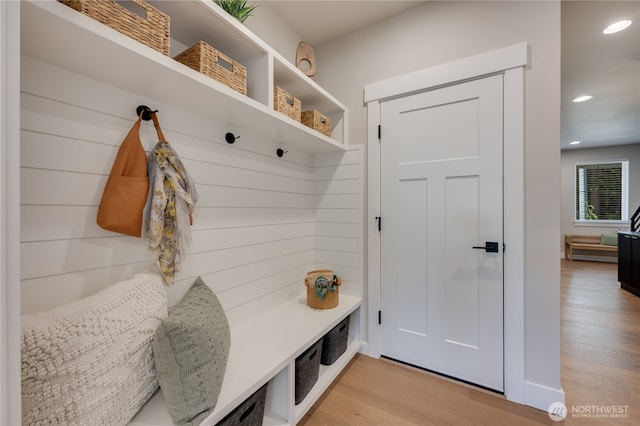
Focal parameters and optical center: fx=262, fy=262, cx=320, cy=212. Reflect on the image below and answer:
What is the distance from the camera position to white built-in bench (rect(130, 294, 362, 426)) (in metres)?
0.99

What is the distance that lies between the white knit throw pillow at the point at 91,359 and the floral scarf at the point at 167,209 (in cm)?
18

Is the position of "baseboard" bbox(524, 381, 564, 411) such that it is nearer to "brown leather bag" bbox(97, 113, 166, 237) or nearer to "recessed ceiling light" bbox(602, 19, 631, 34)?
"brown leather bag" bbox(97, 113, 166, 237)

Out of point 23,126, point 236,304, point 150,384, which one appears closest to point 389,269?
point 236,304

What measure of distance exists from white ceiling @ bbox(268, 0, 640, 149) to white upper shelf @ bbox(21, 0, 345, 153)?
0.70 metres

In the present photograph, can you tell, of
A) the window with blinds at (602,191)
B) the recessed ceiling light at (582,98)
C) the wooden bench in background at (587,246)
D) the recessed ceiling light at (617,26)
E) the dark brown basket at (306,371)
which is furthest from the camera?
the window with blinds at (602,191)

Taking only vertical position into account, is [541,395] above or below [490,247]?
below

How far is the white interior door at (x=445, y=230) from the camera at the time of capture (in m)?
1.66

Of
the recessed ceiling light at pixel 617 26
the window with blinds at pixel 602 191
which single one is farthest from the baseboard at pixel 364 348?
the window with blinds at pixel 602 191

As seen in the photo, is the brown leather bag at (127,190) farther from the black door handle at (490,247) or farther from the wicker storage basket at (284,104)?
the black door handle at (490,247)

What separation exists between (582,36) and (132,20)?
3.21 metres

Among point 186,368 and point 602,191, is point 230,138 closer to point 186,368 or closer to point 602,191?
point 186,368

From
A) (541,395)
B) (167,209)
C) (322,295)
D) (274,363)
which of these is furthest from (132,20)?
(541,395)

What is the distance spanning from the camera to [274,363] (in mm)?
1234

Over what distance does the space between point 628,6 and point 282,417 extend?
135 inches
